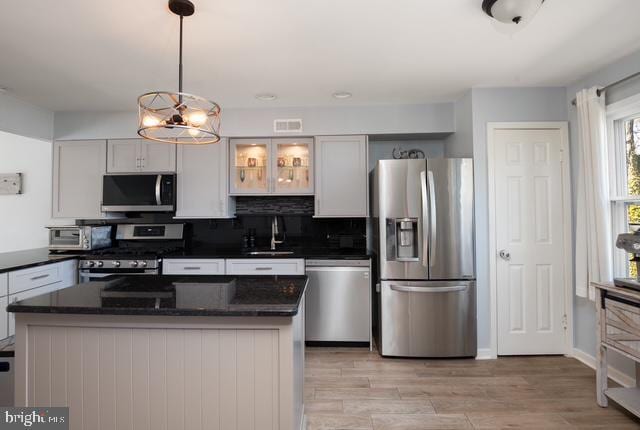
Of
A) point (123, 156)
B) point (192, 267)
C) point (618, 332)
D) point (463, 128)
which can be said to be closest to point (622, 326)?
point (618, 332)

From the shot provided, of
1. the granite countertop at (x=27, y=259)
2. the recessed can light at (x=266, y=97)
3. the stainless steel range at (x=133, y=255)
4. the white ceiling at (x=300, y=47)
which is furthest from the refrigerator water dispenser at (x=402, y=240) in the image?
the granite countertop at (x=27, y=259)

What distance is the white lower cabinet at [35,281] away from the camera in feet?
8.96

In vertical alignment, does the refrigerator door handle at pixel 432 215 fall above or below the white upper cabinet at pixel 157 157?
below

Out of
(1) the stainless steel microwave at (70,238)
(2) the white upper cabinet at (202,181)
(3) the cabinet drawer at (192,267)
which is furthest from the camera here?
(2) the white upper cabinet at (202,181)

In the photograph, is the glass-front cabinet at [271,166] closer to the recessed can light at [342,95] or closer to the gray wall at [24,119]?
the recessed can light at [342,95]

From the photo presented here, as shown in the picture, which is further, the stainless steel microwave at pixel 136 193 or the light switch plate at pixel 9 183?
the light switch plate at pixel 9 183

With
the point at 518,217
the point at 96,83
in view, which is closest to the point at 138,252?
the point at 96,83

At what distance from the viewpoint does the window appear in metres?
2.46

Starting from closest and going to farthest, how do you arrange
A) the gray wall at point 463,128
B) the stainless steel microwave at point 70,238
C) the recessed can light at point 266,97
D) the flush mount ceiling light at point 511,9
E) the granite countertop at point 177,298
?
the granite countertop at point 177,298
the flush mount ceiling light at point 511,9
the gray wall at point 463,128
the recessed can light at point 266,97
the stainless steel microwave at point 70,238

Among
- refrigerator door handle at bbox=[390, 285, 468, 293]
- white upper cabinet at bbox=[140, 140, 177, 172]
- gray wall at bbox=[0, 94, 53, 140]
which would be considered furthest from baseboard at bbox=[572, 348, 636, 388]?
gray wall at bbox=[0, 94, 53, 140]

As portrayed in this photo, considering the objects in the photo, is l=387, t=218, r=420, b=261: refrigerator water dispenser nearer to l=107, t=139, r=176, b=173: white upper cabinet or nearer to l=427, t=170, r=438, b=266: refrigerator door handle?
l=427, t=170, r=438, b=266: refrigerator door handle

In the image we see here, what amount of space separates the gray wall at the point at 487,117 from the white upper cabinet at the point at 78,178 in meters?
3.86

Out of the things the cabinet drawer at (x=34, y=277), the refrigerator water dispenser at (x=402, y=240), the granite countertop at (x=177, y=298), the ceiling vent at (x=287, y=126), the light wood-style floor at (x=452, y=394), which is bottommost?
the light wood-style floor at (x=452, y=394)

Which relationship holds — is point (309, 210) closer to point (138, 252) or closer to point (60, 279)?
point (138, 252)
